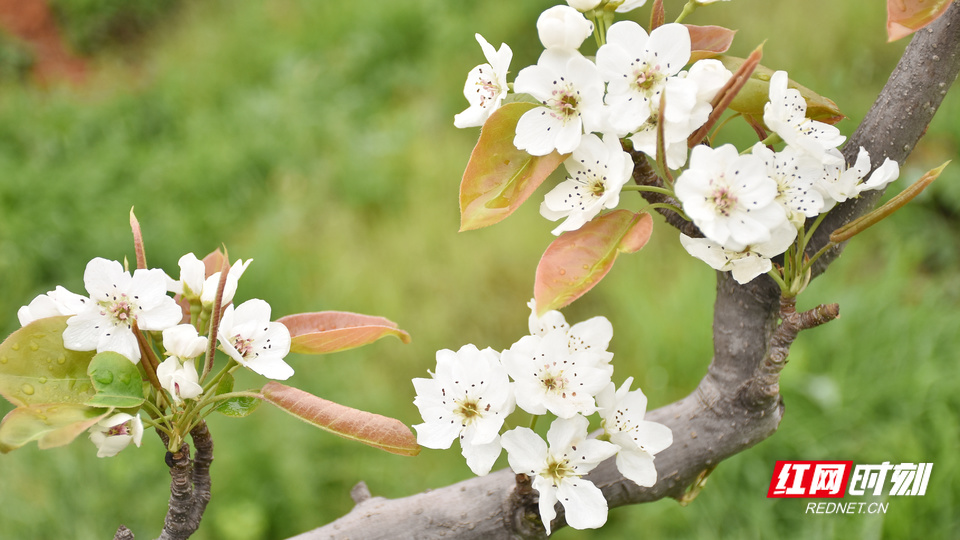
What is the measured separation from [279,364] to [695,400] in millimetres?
443

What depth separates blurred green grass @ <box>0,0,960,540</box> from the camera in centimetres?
189

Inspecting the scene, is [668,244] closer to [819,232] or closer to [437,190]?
[437,190]

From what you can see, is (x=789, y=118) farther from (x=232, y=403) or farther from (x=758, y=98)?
(x=232, y=403)

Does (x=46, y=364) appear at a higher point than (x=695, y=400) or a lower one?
Answer: higher

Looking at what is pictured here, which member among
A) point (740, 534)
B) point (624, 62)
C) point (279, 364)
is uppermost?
point (624, 62)

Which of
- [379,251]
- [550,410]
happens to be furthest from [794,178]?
[379,251]

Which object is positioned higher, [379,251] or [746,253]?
[746,253]

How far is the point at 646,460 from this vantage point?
666mm

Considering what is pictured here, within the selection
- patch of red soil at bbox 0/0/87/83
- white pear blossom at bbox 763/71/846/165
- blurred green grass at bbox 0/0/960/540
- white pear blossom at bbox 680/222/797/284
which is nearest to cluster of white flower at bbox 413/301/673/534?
white pear blossom at bbox 680/222/797/284

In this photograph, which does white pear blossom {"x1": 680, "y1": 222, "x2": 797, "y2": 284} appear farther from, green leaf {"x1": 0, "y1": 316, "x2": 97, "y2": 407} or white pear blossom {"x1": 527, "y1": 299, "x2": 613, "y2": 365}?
green leaf {"x1": 0, "y1": 316, "x2": 97, "y2": 407}

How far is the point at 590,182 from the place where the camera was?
2.10 feet

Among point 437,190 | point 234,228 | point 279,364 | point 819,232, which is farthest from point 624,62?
point 234,228

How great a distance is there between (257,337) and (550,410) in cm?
26

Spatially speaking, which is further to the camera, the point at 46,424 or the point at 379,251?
the point at 379,251
